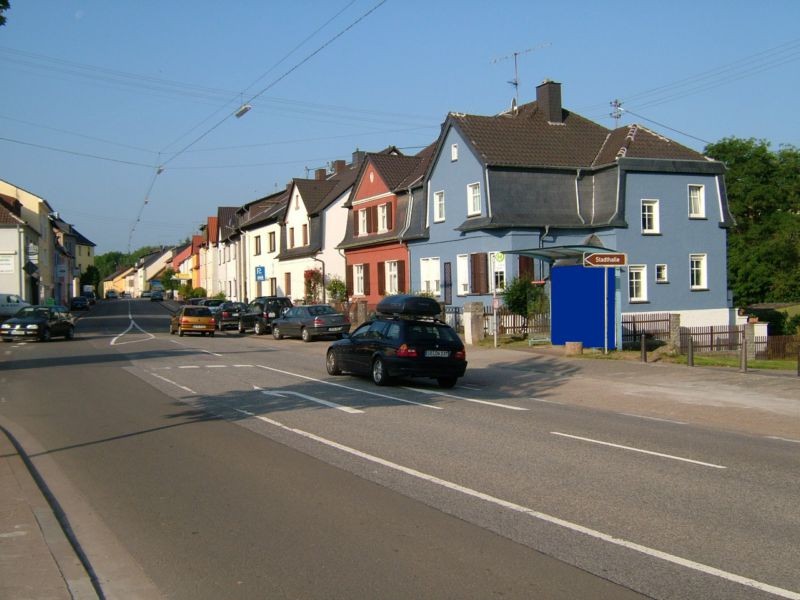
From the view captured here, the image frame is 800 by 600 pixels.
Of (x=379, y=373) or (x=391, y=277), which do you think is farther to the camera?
(x=391, y=277)

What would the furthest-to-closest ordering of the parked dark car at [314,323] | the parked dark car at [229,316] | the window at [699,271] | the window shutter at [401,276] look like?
1. the parked dark car at [229,316]
2. the window shutter at [401,276]
3. the window at [699,271]
4. the parked dark car at [314,323]

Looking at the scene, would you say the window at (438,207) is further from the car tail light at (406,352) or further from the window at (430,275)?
the car tail light at (406,352)

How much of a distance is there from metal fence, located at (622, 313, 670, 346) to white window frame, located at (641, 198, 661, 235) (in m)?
4.99

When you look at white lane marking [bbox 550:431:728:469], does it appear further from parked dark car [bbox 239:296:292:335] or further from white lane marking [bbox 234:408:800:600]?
parked dark car [bbox 239:296:292:335]

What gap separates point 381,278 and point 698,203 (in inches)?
648

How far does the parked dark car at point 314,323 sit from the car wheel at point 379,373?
52.2ft

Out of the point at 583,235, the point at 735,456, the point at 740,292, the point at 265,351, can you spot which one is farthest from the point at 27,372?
the point at 740,292

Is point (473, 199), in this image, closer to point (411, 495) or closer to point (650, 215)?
point (650, 215)

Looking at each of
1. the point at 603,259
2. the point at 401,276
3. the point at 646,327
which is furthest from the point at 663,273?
the point at 401,276

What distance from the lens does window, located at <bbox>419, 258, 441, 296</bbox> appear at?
129 feet

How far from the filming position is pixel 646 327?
1228 inches

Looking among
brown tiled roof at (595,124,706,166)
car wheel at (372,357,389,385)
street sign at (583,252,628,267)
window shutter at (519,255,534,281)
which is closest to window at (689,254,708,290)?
brown tiled roof at (595,124,706,166)

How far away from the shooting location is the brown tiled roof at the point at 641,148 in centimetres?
3541

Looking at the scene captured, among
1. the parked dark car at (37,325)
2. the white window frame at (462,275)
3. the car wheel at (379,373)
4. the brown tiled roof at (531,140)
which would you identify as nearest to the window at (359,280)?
the white window frame at (462,275)
